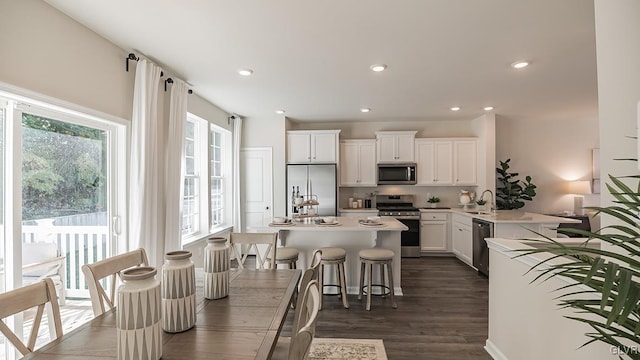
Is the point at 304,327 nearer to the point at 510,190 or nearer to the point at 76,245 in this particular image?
the point at 76,245

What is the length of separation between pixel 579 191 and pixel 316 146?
5.13 metres

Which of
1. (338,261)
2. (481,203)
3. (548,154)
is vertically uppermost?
(548,154)

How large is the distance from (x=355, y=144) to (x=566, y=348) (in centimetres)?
474

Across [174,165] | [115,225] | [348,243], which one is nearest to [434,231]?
[348,243]

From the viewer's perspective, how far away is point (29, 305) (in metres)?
1.26

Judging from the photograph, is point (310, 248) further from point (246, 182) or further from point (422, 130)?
point (422, 130)

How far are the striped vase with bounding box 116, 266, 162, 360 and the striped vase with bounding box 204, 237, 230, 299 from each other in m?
0.59

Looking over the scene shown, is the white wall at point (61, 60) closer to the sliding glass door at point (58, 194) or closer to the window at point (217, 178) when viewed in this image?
the sliding glass door at point (58, 194)

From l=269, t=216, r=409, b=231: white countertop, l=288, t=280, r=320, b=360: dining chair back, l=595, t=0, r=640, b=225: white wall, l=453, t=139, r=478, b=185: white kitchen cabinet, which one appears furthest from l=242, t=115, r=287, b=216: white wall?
l=595, t=0, r=640, b=225: white wall

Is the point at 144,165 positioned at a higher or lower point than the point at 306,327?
higher

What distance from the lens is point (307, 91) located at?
13.5ft

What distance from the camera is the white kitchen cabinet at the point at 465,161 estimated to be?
19.4ft

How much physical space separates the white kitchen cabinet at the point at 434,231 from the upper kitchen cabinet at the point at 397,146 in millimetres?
1139

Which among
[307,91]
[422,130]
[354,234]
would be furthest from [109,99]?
[422,130]
